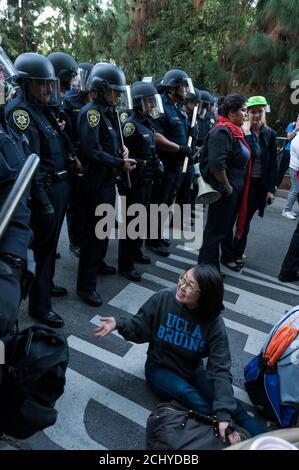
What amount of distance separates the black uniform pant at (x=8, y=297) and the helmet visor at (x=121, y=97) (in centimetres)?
211

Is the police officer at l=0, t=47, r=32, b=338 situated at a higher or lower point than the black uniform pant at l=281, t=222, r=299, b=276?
higher

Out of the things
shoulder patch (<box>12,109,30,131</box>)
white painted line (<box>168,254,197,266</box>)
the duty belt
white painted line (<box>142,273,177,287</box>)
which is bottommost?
white painted line (<box>142,273,177,287</box>)

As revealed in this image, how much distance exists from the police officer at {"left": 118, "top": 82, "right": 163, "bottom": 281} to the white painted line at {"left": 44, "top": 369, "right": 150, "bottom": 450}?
5.02 feet

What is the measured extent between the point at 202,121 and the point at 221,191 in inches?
126

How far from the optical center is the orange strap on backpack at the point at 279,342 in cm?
Answer: 226

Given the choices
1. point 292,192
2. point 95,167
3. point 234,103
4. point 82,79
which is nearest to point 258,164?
point 234,103

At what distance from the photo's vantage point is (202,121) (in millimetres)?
6590

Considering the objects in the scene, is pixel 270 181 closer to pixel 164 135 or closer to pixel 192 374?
pixel 164 135

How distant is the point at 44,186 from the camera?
278cm

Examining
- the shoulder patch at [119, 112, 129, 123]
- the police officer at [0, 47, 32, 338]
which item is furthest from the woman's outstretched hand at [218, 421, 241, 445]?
the shoulder patch at [119, 112, 129, 123]

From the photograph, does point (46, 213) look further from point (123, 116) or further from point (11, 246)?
point (123, 116)

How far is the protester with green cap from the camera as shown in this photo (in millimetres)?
4051

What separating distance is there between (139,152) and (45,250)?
145 centimetres

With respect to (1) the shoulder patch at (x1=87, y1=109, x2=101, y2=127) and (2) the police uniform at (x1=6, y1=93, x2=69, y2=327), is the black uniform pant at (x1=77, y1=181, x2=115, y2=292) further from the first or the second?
(1) the shoulder patch at (x1=87, y1=109, x2=101, y2=127)
